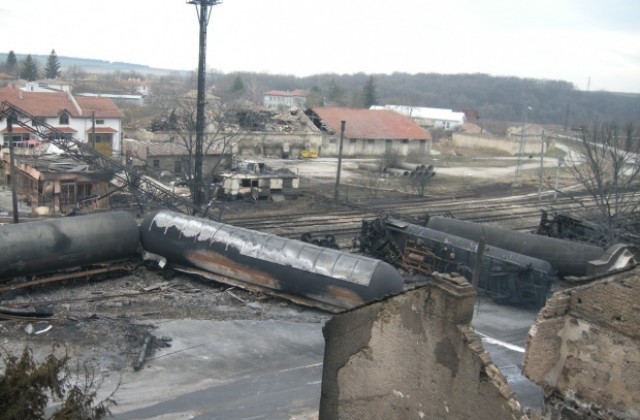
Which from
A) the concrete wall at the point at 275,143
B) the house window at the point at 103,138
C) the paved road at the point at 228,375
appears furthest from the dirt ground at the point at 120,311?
the concrete wall at the point at 275,143

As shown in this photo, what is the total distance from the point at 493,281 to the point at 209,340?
900cm

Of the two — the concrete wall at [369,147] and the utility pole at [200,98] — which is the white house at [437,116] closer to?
the concrete wall at [369,147]

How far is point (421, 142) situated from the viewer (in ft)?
216

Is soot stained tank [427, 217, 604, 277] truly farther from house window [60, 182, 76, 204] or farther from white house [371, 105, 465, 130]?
white house [371, 105, 465, 130]

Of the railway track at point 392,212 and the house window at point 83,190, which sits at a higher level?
the house window at point 83,190

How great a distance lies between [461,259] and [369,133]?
1695 inches

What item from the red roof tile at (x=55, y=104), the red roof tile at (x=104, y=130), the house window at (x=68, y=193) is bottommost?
the house window at (x=68, y=193)

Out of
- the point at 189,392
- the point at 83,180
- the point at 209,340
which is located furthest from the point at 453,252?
the point at 83,180

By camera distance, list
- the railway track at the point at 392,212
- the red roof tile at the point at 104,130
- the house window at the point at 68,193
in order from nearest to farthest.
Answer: the railway track at the point at 392,212 < the house window at the point at 68,193 < the red roof tile at the point at 104,130

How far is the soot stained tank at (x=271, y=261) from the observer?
16797 mm

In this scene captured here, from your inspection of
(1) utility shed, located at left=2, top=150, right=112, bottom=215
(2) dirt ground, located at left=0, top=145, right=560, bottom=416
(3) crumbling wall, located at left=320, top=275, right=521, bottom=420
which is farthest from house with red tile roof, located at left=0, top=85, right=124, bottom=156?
(3) crumbling wall, located at left=320, top=275, right=521, bottom=420

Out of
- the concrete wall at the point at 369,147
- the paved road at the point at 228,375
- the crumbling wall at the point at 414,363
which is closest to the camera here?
the crumbling wall at the point at 414,363

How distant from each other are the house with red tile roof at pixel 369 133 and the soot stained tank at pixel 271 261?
134 ft

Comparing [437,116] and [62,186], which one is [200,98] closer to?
[62,186]
